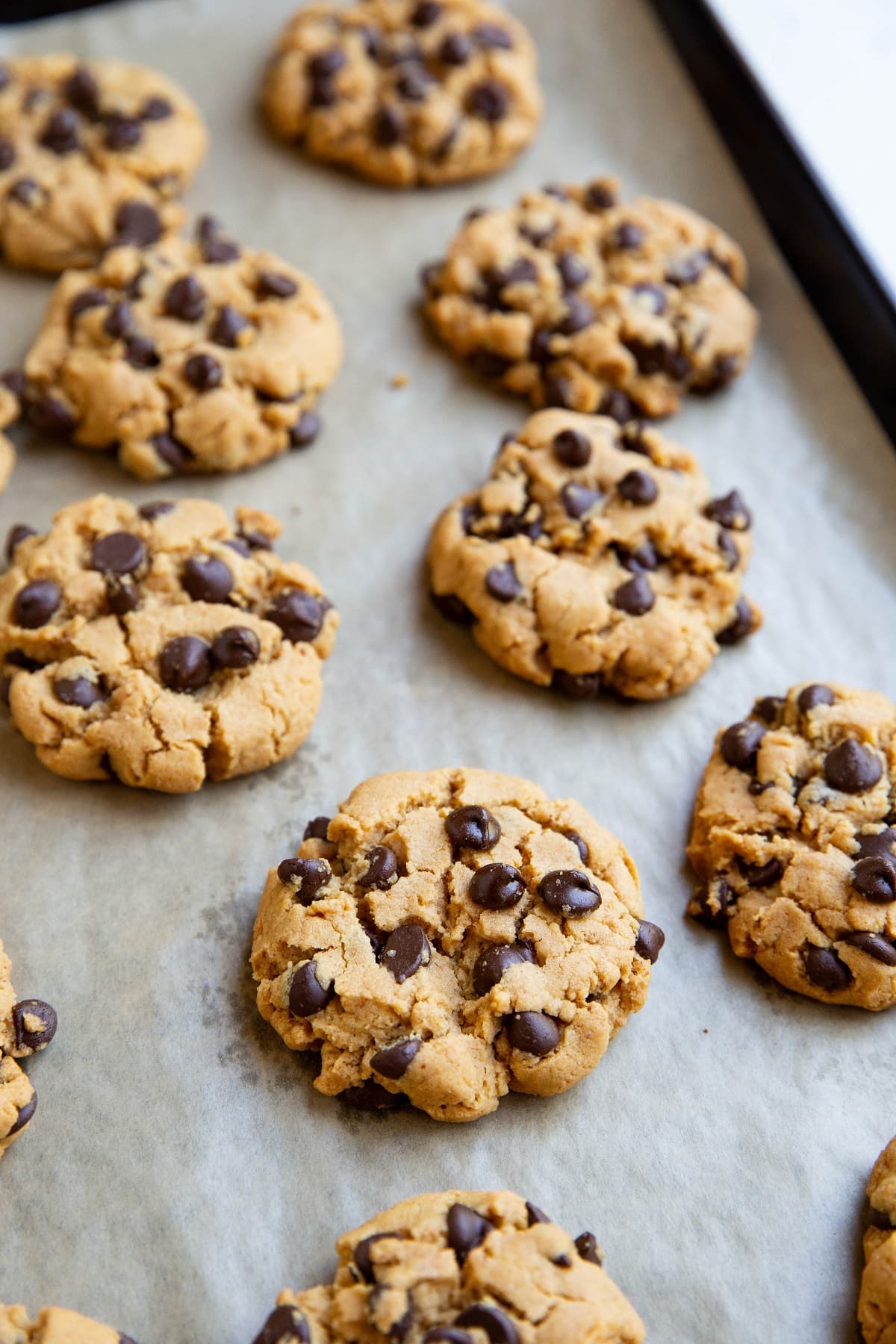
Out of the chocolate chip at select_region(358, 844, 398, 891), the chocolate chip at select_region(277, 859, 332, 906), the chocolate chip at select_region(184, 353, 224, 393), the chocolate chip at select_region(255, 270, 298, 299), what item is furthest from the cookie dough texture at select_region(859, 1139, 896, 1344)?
the chocolate chip at select_region(255, 270, 298, 299)

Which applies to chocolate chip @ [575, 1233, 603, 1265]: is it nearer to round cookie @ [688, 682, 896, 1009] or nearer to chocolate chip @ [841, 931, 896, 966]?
round cookie @ [688, 682, 896, 1009]

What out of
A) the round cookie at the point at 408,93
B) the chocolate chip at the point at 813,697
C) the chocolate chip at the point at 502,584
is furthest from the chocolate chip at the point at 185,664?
the round cookie at the point at 408,93

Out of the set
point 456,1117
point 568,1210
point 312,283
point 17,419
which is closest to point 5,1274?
point 456,1117

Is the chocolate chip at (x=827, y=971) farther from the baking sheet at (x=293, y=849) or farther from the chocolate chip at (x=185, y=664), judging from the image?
the chocolate chip at (x=185, y=664)

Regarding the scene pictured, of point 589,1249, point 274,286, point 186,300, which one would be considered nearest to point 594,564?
point 274,286

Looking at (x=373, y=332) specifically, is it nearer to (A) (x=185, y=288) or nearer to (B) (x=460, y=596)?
(A) (x=185, y=288)
